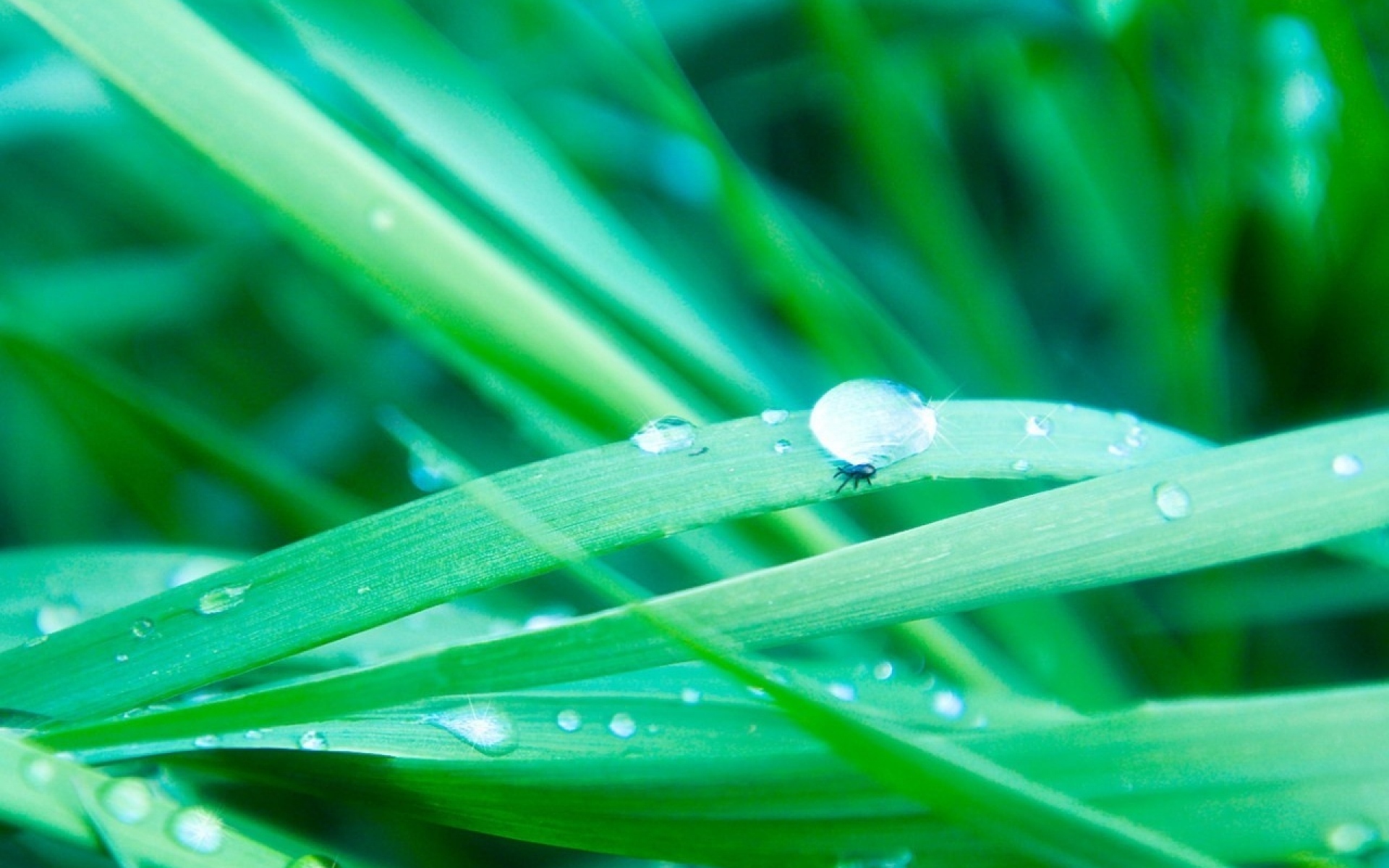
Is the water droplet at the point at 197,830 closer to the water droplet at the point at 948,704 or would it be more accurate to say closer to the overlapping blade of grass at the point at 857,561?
Answer: the overlapping blade of grass at the point at 857,561

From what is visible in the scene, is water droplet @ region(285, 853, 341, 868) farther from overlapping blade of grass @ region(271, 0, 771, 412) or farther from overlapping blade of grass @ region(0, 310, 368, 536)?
overlapping blade of grass @ region(271, 0, 771, 412)

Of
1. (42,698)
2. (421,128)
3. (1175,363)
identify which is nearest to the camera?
(42,698)

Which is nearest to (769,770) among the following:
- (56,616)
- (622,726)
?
(622,726)

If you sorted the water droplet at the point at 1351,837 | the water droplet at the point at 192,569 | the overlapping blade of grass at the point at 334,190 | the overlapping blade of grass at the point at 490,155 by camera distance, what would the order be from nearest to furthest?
the water droplet at the point at 1351,837 → the overlapping blade of grass at the point at 334,190 → the water droplet at the point at 192,569 → the overlapping blade of grass at the point at 490,155

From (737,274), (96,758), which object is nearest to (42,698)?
(96,758)

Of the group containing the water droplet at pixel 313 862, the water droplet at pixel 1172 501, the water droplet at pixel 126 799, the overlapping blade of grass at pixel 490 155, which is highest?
the overlapping blade of grass at pixel 490 155

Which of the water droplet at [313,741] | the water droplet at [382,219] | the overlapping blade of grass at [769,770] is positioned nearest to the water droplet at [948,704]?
the overlapping blade of grass at [769,770]

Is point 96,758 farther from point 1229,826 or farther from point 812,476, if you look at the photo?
point 1229,826

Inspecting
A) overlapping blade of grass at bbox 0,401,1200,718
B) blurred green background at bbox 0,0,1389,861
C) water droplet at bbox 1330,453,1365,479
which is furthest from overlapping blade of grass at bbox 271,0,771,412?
water droplet at bbox 1330,453,1365,479
